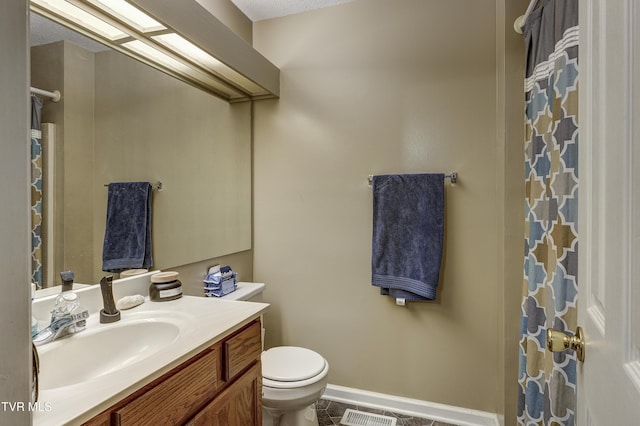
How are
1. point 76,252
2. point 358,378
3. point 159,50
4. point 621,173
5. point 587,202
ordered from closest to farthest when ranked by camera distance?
point 621,173 < point 587,202 < point 76,252 < point 159,50 < point 358,378

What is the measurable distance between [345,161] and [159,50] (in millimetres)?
1143

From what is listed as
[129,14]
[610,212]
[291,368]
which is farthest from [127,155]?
[610,212]

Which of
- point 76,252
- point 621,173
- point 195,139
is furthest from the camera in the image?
point 195,139

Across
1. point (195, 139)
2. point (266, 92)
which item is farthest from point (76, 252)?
point (266, 92)

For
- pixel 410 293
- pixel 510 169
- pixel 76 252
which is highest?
Answer: pixel 510 169

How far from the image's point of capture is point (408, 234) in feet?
6.24

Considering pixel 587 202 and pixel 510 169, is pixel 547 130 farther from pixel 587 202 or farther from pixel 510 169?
pixel 587 202

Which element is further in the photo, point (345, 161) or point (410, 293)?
point (345, 161)

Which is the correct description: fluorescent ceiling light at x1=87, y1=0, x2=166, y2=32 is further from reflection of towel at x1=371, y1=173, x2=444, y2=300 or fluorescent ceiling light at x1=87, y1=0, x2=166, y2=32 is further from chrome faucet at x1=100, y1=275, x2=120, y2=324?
reflection of towel at x1=371, y1=173, x2=444, y2=300

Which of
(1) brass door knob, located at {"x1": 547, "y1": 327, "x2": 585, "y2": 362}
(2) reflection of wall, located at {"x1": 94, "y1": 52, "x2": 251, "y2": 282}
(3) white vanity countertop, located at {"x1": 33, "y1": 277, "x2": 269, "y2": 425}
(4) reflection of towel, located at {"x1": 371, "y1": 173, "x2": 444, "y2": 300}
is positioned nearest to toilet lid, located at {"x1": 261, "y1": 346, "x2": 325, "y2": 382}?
(3) white vanity countertop, located at {"x1": 33, "y1": 277, "x2": 269, "y2": 425}

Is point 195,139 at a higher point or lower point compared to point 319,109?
lower

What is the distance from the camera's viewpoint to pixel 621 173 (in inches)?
18.3

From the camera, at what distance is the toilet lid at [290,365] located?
1.55 m

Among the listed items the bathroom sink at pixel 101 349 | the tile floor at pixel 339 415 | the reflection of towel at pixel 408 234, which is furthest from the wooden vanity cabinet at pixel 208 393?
the reflection of towel at pixel 408 234
